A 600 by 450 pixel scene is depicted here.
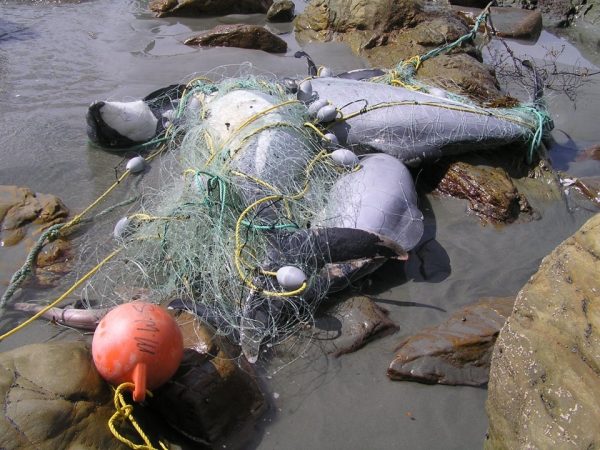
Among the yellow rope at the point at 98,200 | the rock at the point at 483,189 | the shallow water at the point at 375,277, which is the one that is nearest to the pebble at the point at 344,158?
the shallow water at the point at 375,277

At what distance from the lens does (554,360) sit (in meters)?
2.33

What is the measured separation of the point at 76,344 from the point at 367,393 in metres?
1.66

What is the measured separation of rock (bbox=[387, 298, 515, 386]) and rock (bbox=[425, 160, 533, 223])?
160 cm

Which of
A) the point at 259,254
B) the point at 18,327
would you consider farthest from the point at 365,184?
the point at 18,327

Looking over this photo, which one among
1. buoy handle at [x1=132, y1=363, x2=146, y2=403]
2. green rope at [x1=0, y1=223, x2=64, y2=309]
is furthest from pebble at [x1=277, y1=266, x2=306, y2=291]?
green rope at [x1=0, y1=223, x2=64, y2=309]

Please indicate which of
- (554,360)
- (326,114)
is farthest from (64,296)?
(554,360)

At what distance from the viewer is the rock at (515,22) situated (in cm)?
1033

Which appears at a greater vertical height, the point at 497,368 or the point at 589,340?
the point at 589,340

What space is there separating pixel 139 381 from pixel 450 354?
1.86 m

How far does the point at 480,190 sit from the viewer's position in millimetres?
4957

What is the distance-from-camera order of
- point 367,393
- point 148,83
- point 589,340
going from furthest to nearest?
1. point 148,83
2. point 367,393
3. point 589,340

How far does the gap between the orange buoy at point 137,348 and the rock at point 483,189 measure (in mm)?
3244

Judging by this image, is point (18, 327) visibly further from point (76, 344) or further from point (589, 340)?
point (589, 340)

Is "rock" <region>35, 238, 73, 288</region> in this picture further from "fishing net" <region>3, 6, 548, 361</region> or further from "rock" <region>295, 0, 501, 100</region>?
"rock" <region>295, 0, 501, 100</region>
